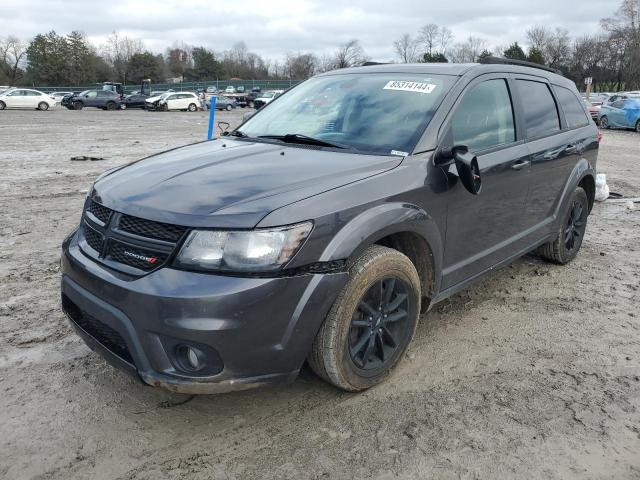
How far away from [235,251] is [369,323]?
3.00 feet

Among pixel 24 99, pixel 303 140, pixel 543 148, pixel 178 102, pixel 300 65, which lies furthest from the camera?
pixel 300 65

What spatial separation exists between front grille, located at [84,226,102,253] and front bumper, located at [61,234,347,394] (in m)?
0.20

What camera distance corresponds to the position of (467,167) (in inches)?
119

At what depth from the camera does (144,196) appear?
265cm

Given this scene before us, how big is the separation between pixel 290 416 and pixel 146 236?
1.17 metres

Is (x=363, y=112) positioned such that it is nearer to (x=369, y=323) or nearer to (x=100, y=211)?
(x=369, y=323)

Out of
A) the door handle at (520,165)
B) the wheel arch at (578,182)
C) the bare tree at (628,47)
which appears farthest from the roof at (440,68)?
the bare tree at (628,47)

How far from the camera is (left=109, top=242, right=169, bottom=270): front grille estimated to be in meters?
2.43

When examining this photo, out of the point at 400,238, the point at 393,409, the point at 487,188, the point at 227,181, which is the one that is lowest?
the point at 393,409

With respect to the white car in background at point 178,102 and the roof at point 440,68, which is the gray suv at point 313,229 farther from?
the white car in background at point 178,102

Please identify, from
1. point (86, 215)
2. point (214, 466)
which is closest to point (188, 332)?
point (214, 466)

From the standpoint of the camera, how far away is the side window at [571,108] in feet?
15.6

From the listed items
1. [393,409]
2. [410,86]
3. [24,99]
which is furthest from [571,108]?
[24,99]

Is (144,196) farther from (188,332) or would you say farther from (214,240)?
(188,332)
